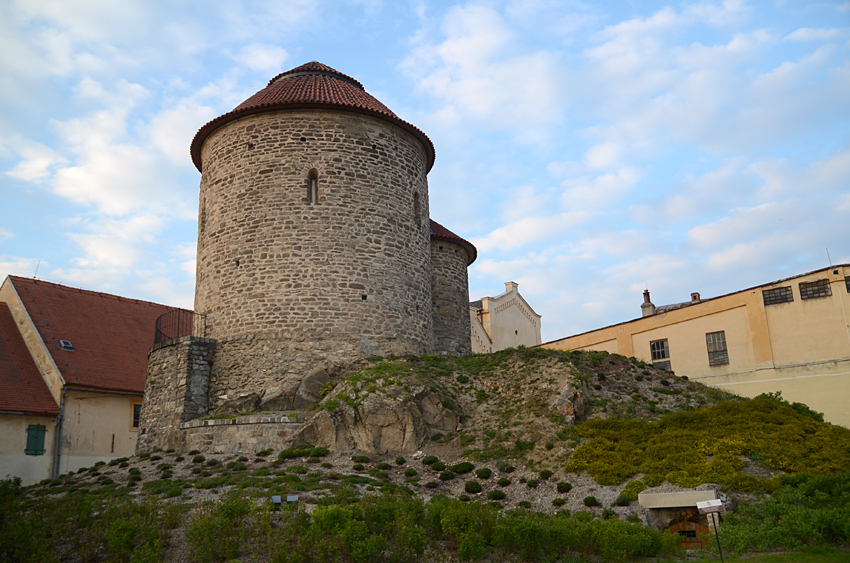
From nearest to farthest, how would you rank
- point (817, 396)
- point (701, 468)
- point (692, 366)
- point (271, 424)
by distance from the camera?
point (701, 468) → point (271, 424) → point (817, 396) → point (692, 366)

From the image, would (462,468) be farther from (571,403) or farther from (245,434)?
(245,434)

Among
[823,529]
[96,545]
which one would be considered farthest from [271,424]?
[823,529]

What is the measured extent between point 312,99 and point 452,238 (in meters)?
8.00

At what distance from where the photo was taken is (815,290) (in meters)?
25.2

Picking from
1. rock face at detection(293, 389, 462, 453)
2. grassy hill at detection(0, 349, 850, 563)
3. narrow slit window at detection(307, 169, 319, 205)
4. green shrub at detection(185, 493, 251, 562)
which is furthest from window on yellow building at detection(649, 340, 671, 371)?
green shrub at detection(185, 493, 251, 562)

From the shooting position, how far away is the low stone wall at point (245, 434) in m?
17.2

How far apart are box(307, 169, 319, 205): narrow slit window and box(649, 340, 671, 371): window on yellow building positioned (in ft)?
54.6

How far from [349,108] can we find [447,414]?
10.0 m

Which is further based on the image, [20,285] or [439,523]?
[20,285]

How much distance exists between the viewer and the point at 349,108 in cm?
2131

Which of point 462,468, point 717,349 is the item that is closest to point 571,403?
point 462,468

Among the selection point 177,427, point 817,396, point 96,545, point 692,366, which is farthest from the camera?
point 692,366

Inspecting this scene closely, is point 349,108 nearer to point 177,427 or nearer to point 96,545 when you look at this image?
point 177,427

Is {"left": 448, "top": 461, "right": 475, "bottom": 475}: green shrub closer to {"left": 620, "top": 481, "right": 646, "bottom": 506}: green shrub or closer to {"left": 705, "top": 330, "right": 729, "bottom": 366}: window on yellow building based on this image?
{"left": 620, "top": 481, "right": 646, "bottom": 506}: green shrub
